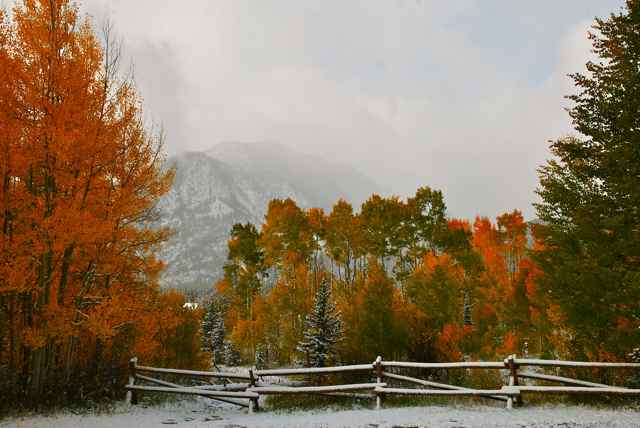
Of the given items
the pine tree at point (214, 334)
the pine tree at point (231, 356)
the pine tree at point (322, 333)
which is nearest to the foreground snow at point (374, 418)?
the pine tree at point (322, 333)

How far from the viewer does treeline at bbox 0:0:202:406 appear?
1032 cm

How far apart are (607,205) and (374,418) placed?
29.5ft

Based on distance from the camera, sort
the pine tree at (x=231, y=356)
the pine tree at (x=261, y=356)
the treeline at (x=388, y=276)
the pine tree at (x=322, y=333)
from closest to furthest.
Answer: the pine tree at (x=322, y=333) < the treeline at (x=388, y=276) < the pine tree at (x=261, y=356) < the pine tree at (x=231, y=356)

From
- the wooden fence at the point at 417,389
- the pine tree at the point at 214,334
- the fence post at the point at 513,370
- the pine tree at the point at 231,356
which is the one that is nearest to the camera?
the wooden fence at the point at 417,389

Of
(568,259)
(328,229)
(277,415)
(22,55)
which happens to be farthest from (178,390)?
(328,229)

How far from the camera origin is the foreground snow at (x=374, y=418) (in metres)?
8.78

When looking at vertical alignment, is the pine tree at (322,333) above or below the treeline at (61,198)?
below

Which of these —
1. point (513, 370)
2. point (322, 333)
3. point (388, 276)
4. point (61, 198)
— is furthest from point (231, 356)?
point (513, 370)

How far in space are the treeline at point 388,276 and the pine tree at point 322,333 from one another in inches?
35.1

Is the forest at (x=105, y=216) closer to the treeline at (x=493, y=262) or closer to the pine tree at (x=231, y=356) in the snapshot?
the treeline at (x=493, y=262)

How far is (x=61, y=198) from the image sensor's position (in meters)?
11.0

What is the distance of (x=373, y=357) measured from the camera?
771 inches

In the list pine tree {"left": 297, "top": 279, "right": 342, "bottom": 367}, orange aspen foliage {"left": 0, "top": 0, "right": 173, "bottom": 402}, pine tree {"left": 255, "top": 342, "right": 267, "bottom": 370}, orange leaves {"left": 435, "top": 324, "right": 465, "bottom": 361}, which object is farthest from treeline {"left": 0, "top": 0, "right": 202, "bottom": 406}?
pine tree {"left": 255, "top": 342, "right": 267, "bottom": 370}

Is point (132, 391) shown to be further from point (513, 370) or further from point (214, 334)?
point (214, 334)
